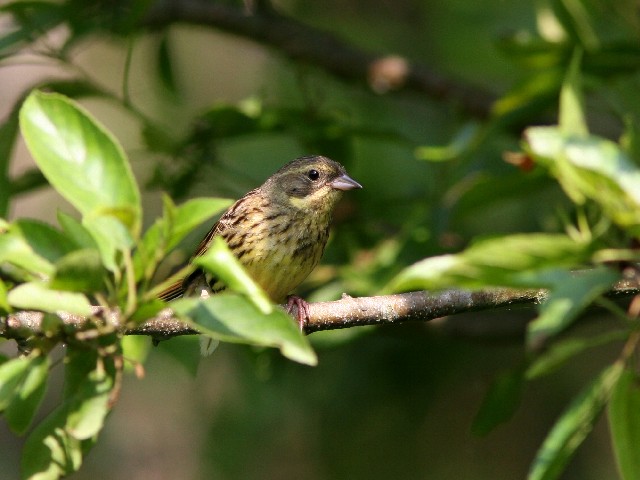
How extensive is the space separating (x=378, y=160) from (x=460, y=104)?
0.55 metres

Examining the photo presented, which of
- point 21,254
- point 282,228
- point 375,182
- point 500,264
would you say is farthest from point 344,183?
point 500,264

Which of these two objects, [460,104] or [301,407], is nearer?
[460,104]

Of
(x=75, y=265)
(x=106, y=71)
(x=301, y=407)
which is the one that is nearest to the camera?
(x=75, y=265)

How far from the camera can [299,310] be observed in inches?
150

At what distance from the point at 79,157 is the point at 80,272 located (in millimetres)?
471

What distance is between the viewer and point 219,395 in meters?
6.54

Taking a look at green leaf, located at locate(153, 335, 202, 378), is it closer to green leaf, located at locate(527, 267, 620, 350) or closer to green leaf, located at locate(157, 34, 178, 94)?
green leaf, located at locate(157, 34, 178, 94)

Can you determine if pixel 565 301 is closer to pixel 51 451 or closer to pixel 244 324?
pixel 244 324

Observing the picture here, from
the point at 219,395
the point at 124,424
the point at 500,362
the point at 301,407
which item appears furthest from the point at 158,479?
the point at 500,362

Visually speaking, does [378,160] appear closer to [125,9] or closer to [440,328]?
[440,328]

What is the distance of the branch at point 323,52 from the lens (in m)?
5.29

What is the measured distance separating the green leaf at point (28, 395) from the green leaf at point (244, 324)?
1.95 ft

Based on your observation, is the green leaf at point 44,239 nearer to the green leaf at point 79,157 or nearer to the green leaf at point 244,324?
the green leaf at point 79,157

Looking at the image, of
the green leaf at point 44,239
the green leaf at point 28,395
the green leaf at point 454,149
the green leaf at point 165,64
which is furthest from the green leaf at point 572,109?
the green leaf at point 165,64
